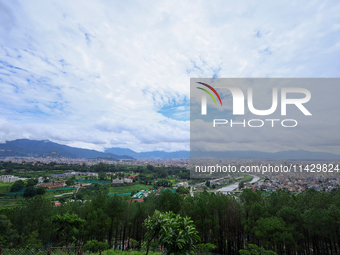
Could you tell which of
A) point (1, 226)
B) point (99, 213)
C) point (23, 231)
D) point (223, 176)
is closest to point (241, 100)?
point (99, 213)

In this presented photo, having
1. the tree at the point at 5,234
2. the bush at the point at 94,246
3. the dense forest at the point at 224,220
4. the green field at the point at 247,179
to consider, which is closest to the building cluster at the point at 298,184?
the green field at the point at 247,179

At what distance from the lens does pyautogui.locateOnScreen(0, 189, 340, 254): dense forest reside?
9720 mm

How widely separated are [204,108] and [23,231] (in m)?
15.4

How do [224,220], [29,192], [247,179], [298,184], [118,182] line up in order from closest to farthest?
[224,220] → [298,184] → [247,179] → [29,192] → [118,182]

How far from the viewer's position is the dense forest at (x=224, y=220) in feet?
31.9

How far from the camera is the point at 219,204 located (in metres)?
13.3

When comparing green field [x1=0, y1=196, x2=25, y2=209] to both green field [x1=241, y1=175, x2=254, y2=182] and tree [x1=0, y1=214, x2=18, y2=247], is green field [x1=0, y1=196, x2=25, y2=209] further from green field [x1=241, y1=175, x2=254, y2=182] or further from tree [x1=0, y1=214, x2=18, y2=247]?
green field [x1=241, y1=175, x2=254, y2=182]

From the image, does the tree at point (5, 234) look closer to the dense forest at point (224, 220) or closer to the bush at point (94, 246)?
the dense forest at point (224, 220)

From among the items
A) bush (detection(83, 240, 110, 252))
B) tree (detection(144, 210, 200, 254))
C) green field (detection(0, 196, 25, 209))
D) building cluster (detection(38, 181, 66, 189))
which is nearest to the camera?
tree (detection(144, 210, 200, 254))

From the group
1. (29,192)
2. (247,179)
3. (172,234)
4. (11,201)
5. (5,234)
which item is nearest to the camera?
(172,234)

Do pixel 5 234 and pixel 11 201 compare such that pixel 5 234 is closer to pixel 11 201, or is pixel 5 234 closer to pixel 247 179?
pixel 11 201

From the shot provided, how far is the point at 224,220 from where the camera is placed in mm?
13547

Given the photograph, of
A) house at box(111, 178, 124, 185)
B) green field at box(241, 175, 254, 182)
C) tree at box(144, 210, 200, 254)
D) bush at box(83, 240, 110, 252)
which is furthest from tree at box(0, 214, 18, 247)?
house at box(111, 178, 124, 185)

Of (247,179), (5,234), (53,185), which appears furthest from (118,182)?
(5,234)
